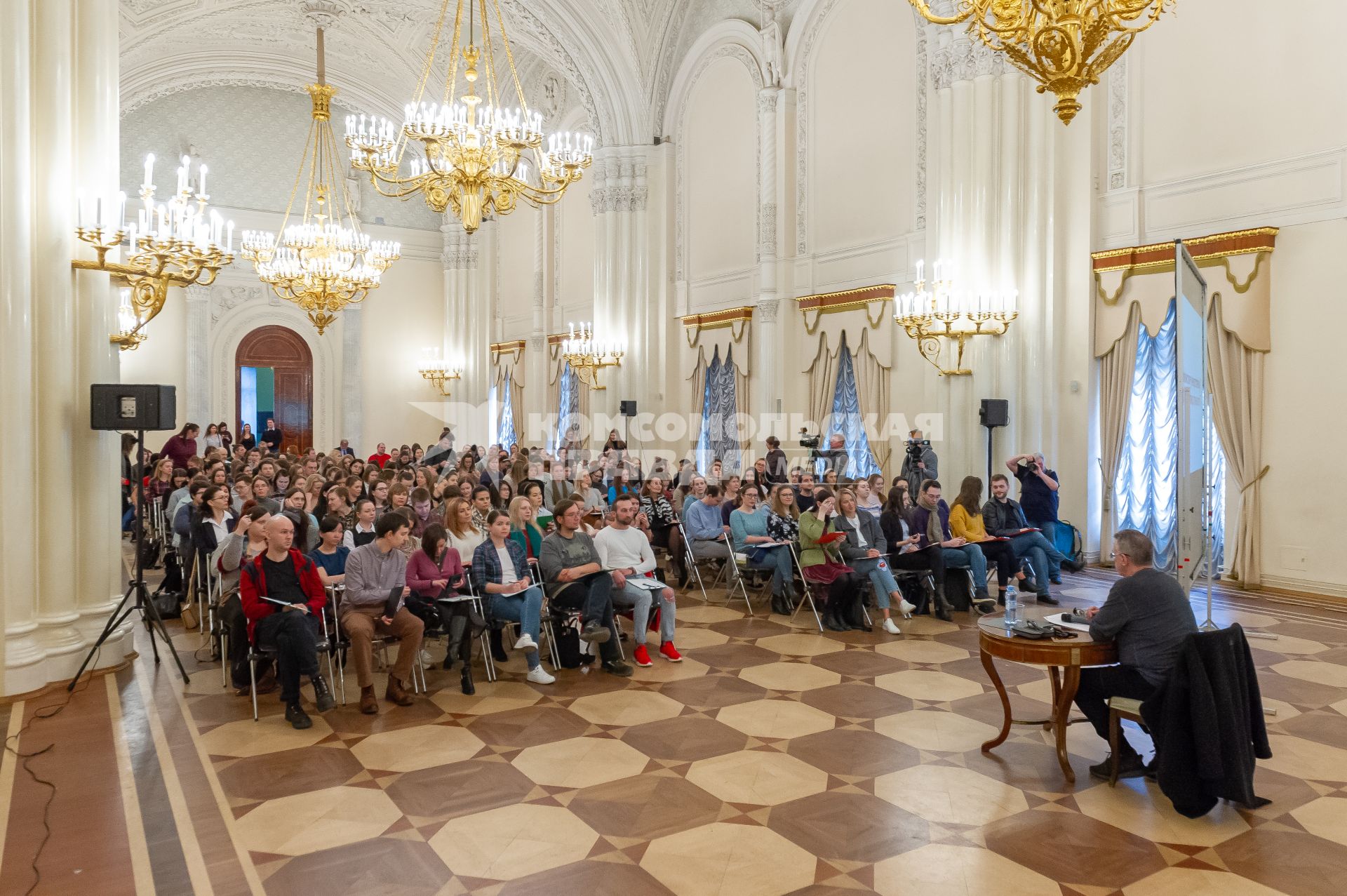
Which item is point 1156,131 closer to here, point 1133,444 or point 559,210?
point 1133,444

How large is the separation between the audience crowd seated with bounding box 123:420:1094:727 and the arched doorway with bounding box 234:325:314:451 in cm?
915

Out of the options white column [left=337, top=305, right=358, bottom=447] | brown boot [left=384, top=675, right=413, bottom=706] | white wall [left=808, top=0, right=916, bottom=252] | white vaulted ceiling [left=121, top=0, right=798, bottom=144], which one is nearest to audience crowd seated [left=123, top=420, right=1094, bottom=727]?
brown boot [left=384, top=675, right=413, bottom=706]

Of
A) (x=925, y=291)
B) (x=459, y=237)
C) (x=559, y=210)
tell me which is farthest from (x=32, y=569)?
(x=459, y=237)

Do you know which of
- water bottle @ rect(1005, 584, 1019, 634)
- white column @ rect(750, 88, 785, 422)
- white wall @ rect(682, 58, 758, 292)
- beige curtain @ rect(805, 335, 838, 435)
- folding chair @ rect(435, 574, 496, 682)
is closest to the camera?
water bottle @ rect(1005, 584, 1019, 634)

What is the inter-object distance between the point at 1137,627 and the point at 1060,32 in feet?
8.80

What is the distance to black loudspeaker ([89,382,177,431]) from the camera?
5.83 metres

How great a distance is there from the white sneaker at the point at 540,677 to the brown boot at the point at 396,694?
0.78 m

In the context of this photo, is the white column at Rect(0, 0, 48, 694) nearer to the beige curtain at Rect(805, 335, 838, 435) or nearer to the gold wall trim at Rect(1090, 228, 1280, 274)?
the gold wall trim at Rect(1090, 228, 1280, 274)

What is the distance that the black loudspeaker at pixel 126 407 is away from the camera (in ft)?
19.1

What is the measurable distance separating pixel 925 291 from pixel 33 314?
8721 mm

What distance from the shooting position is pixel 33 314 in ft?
19.0

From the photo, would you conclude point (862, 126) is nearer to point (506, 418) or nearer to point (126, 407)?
point (126, 407)

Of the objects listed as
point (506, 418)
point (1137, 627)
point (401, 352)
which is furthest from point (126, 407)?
point (401, 352)

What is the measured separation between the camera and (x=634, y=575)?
671 cm
